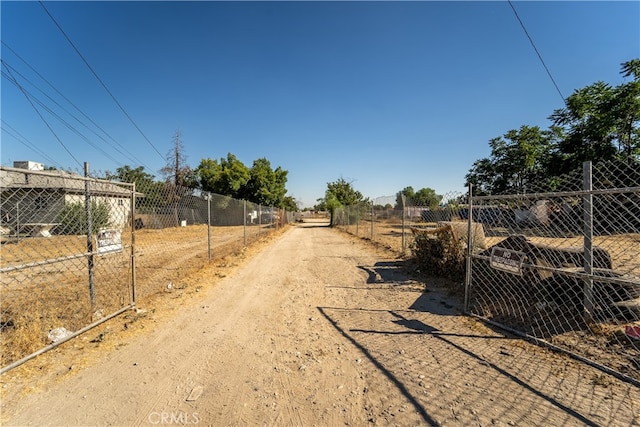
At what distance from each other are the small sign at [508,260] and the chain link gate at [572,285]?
0.04 ft

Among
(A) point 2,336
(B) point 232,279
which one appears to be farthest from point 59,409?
(B) point 232,279

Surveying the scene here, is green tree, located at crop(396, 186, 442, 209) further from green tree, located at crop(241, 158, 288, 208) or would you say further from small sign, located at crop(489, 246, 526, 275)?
green tree, located at crop(241, 158, 288, 208)

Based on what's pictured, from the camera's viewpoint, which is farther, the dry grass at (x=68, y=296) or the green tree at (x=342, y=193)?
the green tree at (x=342, y=193)

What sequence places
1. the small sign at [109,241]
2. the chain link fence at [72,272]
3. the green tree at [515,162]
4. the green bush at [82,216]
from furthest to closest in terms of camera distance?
the green tree at [515,162] → the green bush at [82,216] → the small sign at [109,241] → the chain link fence at [72,272]

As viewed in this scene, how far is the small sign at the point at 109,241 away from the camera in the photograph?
4.03 meters

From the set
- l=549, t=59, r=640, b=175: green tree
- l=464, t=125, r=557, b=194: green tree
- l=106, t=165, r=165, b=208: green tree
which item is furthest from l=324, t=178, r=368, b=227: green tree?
l=106, t=165, r=165, b=208: green tree

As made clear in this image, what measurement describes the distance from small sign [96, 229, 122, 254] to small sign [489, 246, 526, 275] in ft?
17.5

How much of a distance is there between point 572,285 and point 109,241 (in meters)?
6.43

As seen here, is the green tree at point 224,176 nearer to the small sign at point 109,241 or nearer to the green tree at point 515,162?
the green tree at point 515,162

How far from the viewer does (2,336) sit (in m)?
3.44

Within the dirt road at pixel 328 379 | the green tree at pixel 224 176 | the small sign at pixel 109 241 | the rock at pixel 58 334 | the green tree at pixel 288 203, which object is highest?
the green tree at pixel 224 176

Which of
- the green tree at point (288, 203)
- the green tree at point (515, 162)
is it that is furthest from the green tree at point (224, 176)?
the green tree at point (515, 162)

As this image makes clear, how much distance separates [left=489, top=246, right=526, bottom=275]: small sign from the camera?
3.67 m

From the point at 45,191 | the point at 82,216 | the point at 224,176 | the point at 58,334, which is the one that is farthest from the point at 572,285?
the point at 224,176
